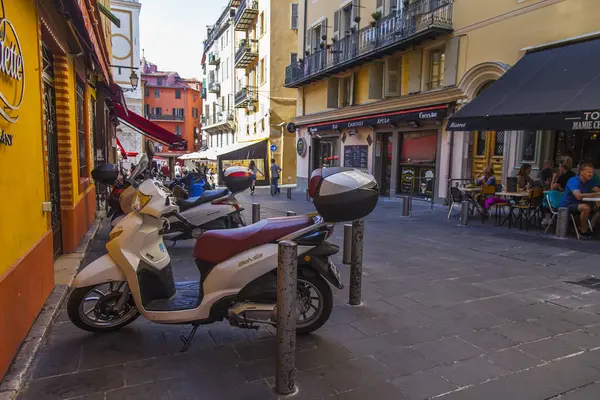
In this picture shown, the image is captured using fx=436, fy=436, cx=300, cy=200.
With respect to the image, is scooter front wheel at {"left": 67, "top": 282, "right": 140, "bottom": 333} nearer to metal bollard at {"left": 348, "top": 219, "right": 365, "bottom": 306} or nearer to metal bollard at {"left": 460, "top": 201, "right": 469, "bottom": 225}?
metal bollard at {"left": 348, "top": 219, "right": 365, "bottom": 306}

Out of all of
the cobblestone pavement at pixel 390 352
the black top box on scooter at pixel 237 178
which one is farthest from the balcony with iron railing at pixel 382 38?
the cobblestone pavement at pixel 390 352

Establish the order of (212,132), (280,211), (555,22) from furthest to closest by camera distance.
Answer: (212,132)
(280,211)
(555,22)

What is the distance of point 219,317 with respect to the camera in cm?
366

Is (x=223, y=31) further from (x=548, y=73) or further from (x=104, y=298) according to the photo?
(x=104, y=298)

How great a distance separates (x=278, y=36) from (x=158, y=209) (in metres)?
28.1

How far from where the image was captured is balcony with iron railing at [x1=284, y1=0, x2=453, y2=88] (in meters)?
14.6

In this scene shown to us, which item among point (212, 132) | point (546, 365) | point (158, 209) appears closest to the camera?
point (546, 365)

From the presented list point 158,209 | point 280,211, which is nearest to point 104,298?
point 158,209

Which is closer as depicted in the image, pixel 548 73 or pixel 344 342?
pixel 344 342

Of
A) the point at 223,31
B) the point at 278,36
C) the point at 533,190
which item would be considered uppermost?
the point at 223,31

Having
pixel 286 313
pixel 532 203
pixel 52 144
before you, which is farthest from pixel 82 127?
pixel 532 203

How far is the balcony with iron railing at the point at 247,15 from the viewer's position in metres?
32.4

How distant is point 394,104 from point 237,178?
11.3 meters

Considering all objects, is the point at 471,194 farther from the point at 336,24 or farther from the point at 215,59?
the point at 215,59
